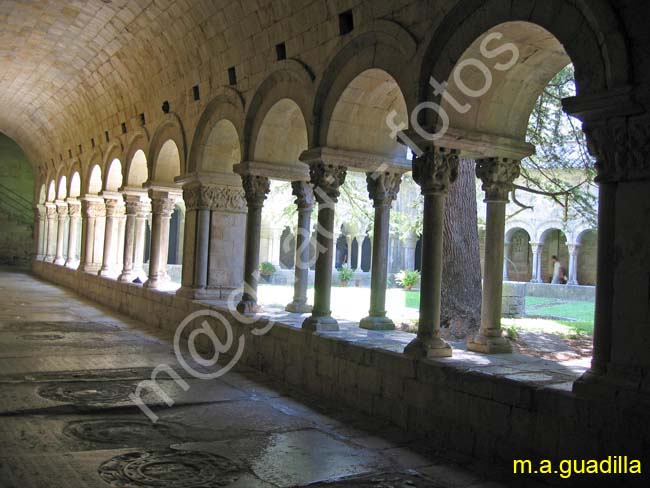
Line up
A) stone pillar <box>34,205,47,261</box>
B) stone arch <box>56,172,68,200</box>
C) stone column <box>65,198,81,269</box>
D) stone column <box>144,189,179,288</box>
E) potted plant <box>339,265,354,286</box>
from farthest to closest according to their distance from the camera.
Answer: stone pillar <box>34,205,47,261</box>, potted plant <box>339,265,354,286</box>, stone arch <box>56,172,68,200</box>, stone column <box>65,198,81,269</box>, stone column <box>144,189,179,288</box>

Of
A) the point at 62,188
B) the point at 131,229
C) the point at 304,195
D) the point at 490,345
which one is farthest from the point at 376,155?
the point at 62,188

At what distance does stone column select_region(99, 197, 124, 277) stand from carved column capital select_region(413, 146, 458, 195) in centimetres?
1125

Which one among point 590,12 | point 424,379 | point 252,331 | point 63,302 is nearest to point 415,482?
point 424,379

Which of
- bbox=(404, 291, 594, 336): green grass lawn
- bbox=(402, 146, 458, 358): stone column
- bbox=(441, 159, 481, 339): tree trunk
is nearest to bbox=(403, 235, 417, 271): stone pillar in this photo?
bbox=(404, 291, 594, 336): green grass lawn

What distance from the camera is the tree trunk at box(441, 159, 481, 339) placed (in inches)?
329

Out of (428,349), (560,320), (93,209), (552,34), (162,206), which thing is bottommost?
(560,320)

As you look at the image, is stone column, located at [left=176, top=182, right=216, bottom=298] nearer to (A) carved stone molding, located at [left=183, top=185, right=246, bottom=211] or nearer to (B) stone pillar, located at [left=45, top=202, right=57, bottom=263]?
(A) carved stone molding, located at [left=183, top=185, right=246, bottom=211]

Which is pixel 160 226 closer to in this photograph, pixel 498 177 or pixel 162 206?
pixel 162 206

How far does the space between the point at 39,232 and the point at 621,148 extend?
23.4 m

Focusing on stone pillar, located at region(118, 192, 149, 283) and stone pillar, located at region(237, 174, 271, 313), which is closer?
stone pillar, located at region(237, 174, 271, 313)

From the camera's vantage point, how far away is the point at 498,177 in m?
5.81

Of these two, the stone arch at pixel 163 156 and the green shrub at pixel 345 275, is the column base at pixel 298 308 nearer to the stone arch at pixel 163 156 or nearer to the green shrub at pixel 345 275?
the stone arch at pixel 163 156

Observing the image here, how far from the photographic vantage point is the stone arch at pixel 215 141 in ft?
31.2

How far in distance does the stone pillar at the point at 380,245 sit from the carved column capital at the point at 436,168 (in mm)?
1575
